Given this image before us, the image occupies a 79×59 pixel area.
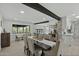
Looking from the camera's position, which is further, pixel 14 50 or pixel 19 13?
pixel 14 50

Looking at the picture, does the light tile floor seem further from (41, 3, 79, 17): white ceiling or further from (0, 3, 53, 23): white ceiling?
(41, 3, 79, 17): white ceiling

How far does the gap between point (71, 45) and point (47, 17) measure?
2.20 ft

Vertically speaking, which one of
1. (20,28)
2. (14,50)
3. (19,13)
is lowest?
(14,50)

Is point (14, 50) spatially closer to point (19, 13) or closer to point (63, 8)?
point (19, 13)

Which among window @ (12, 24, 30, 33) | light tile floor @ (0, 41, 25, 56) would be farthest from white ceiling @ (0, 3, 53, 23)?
light tile floor @ (0, 41, 25, 56)

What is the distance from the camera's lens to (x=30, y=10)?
5.28 ft

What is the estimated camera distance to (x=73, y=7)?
1.55 meters

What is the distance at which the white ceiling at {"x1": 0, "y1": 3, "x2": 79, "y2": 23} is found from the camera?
5.11 ft

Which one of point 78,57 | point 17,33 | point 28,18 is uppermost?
point 28,18

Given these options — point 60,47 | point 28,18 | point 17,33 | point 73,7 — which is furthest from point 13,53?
point 73,7

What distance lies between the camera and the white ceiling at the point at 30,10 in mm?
1557

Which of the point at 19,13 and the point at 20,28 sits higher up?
the point at 19,13

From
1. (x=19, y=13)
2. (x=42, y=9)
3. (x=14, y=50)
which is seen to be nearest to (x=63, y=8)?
(x=42, y=9)

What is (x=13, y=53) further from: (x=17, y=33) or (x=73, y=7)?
(x=73, y=7)
